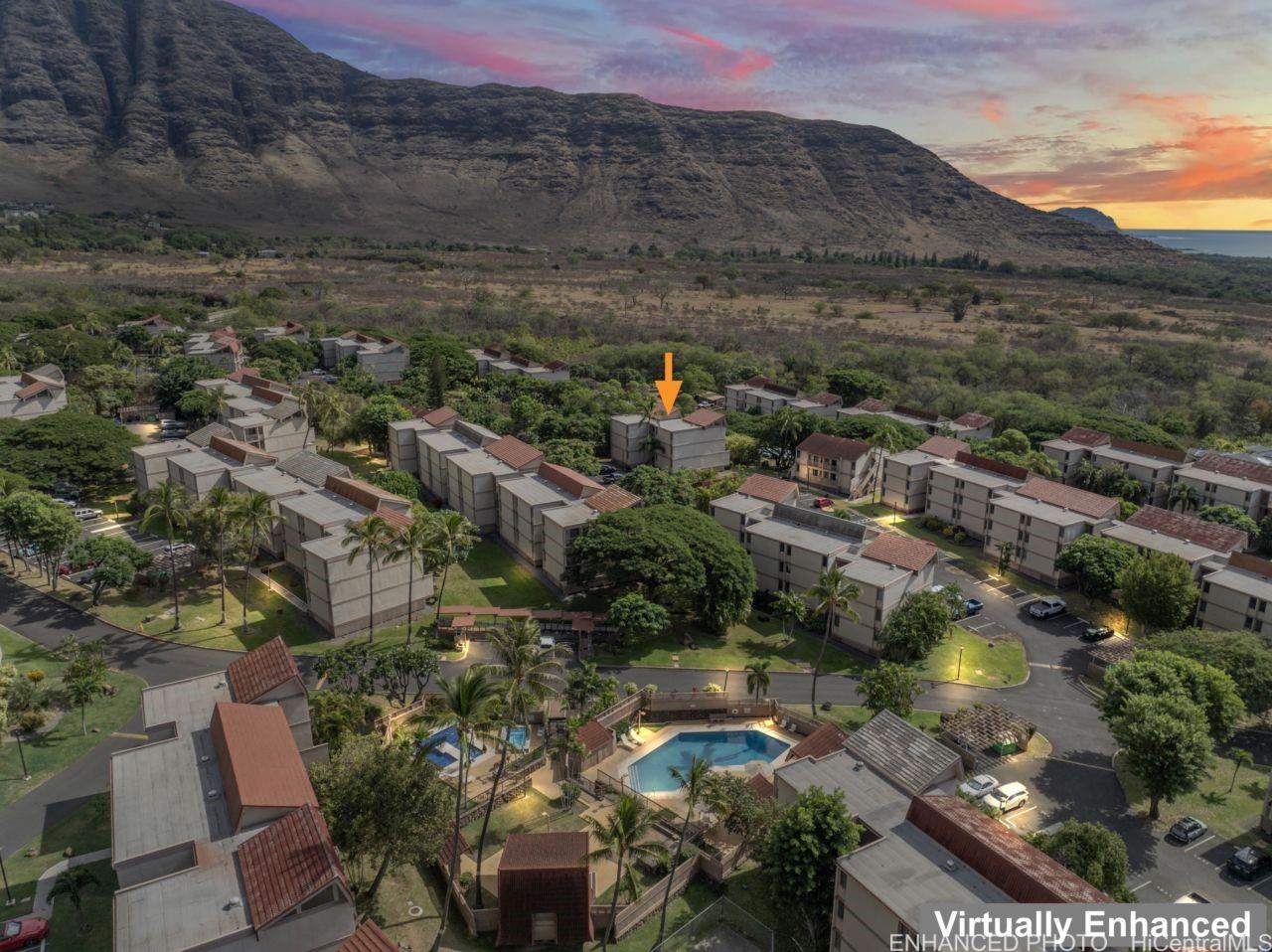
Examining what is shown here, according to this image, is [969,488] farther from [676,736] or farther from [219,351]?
[219,351]

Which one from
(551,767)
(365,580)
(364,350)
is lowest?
(551,767)

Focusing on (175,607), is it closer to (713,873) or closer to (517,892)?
(517,892)

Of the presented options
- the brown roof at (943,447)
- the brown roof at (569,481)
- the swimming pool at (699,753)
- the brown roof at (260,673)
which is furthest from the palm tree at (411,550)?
the brown roof at (943,447)

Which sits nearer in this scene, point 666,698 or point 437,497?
point 666,698

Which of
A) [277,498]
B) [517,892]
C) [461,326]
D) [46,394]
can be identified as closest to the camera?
[517,892]

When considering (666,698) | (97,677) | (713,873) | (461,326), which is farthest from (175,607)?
(461,326)

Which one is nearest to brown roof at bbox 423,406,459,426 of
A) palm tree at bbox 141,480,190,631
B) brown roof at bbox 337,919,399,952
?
palm tree at bbox 141,480,190,631
